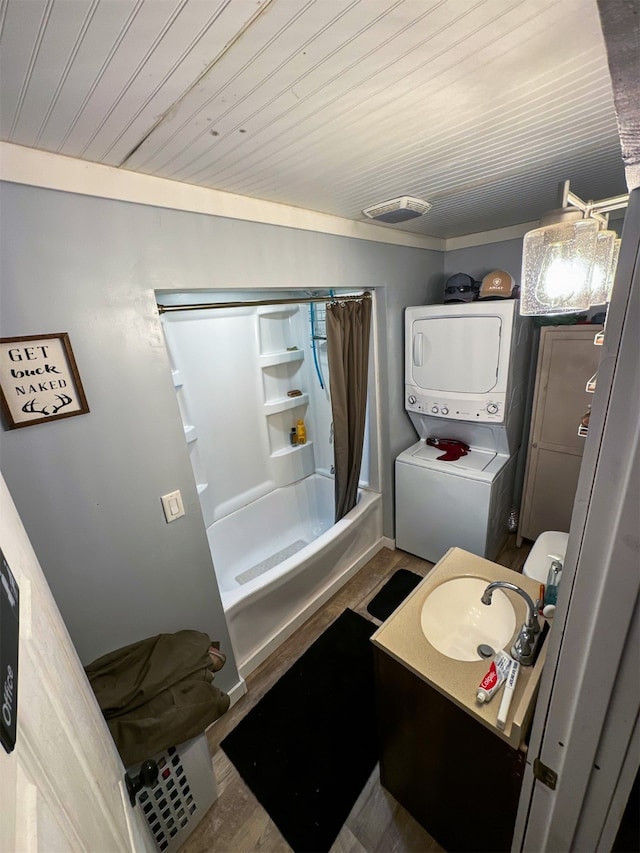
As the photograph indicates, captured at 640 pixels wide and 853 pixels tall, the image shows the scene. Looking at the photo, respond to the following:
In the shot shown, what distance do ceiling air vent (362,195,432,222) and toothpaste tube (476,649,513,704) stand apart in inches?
72.5

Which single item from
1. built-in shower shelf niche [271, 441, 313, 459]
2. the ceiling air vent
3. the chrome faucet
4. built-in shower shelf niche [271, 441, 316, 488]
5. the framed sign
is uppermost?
the ceiling air vent

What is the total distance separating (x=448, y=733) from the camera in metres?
0.99

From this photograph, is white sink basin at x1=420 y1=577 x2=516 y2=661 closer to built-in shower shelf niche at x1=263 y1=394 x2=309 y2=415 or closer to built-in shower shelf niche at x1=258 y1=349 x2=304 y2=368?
built-in shower shelf niche at x1=263 y1=394 x2=309 y2=415

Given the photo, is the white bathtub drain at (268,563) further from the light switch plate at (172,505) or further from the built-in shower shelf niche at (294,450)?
the light switch plate at (172,505)

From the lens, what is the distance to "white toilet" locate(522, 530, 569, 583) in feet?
5.29

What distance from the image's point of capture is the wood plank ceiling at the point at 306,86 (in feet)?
1.95

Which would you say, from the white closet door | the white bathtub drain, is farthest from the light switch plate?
the white bathtub drain

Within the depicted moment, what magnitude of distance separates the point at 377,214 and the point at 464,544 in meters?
2.11

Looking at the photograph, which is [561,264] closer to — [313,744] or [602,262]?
[602,262]

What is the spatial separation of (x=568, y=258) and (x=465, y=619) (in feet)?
4.13

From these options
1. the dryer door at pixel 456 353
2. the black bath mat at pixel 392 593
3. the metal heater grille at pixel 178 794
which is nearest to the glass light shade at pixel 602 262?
the dryer door at pixel 456 353

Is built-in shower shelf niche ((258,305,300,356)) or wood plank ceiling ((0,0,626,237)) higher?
wood plank ceiling ((0,0,626,237))

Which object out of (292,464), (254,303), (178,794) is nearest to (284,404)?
(292,464)

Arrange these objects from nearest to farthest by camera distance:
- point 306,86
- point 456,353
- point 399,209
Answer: point 306,86, point 399,209, point 456,353
